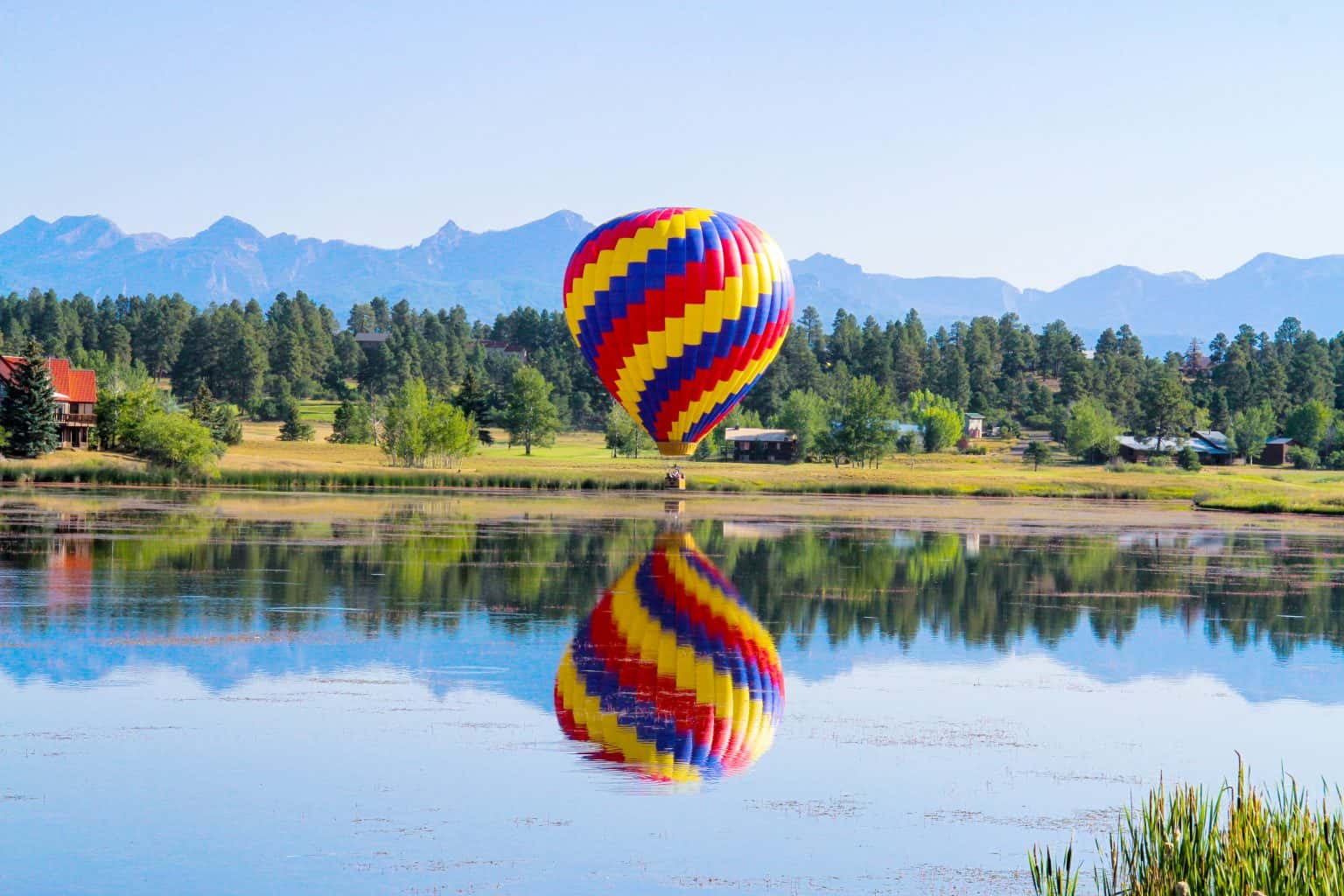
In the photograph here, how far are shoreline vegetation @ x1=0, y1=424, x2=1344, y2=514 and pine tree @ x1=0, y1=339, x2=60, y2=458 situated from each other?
1.27m

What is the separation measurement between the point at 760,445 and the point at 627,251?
82527 mm

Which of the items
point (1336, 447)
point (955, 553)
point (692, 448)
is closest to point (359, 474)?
point (692, 448)

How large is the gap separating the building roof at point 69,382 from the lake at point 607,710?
57224 mm

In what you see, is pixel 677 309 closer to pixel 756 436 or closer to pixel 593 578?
pixel 593 578

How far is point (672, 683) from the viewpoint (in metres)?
26.4

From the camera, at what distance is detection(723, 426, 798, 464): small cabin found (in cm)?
13962

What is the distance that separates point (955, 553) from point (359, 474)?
157ft

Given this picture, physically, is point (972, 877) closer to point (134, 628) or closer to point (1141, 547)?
point (134, 628)

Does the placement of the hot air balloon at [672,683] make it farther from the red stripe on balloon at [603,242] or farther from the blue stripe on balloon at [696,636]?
the red stripe on balloon at [603,242]

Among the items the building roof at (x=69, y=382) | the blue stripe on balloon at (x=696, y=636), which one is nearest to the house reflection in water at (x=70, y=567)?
the blue stripe on balloon at (x=696, y=636)

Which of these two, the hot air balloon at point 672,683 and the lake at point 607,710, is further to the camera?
the hot air balloon at point 672,683

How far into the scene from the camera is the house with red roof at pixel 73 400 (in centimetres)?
10144

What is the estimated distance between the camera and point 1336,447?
477ft

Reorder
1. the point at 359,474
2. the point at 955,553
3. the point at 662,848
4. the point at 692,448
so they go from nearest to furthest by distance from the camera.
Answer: the point at 662,848
the point at 955,553
the point at 692,448
the point at 359,474
